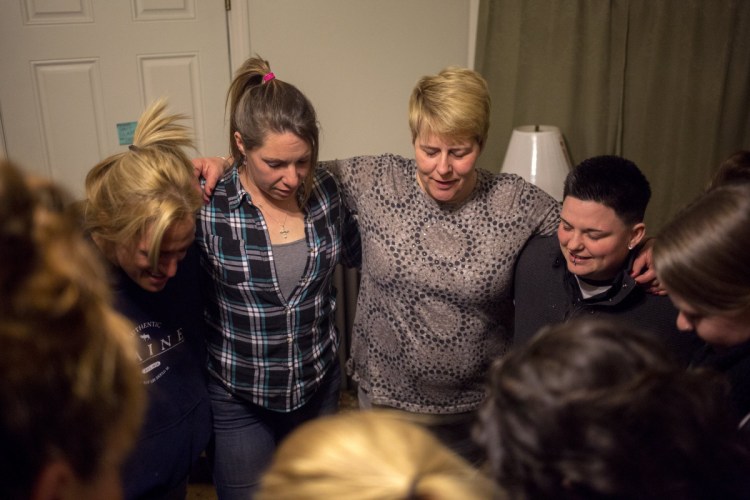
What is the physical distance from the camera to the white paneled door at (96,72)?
2719 millimetres

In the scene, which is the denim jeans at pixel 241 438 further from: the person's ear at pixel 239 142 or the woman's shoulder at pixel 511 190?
the woman's shoulder at pixel 511 190

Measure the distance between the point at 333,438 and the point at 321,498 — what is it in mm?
64

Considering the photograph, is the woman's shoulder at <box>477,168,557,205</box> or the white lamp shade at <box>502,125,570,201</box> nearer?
the woman's shoulder at <box>477,168,557,205</box>

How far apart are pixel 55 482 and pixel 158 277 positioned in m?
0.84

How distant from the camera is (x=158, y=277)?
1433mm

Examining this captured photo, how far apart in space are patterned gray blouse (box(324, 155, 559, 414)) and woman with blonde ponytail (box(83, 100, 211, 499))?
45 centimetres

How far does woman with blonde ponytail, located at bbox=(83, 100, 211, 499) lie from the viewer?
135 cm

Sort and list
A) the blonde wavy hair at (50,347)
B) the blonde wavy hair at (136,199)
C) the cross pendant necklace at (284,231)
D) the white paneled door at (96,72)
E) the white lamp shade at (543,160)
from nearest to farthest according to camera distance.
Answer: the blonde wavy hair at (50,347)
the blonde wavy hair at (136,199)
the cross pendant necklace at (284,231)
the white paneled door at (96,72)
the white lamp shade at (543,160)

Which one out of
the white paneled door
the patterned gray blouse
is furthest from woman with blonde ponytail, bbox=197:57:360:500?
the white paneled door

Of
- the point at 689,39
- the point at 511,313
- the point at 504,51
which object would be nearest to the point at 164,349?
the point at 511,313

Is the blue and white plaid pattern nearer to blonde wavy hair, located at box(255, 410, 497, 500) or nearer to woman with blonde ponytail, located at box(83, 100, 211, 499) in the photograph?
woman with blonde ponytail, located at box(83, 100, 211, 499)

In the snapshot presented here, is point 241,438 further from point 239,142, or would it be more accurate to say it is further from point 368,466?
point 368,466

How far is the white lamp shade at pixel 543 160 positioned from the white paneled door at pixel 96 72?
1.31 m

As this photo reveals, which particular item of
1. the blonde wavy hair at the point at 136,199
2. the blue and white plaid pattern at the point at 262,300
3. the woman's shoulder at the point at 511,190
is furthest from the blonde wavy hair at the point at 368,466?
the woman's shoulder at the point at 511,190
